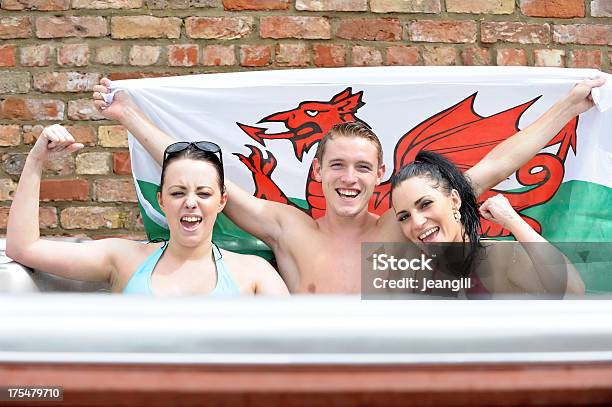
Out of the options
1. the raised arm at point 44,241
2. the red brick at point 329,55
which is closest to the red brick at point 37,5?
the red brick at point 329,55

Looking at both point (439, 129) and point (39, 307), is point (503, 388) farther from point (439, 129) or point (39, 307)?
point (439, 129)

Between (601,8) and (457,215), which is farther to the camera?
(601,8)

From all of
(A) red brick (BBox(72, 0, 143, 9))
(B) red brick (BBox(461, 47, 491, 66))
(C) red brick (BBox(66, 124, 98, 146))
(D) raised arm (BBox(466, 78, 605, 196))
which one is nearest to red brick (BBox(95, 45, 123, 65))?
(A) red brick (BBox(72, 0, 143, 9))

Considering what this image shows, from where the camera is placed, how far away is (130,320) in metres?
0.84

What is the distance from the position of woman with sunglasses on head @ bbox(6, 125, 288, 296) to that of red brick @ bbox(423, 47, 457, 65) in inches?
46.3

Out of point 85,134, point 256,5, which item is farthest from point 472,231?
point 85,134

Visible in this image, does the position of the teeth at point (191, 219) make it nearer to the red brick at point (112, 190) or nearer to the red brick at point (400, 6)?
the red brick at point (112, 190)

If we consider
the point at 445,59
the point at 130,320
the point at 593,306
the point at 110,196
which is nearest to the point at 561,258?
the point at 593,306

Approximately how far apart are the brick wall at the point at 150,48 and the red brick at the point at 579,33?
0.23 feet

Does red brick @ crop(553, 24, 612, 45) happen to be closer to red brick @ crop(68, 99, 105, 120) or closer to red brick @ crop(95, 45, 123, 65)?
red brick @ crop(95, 45, 123, 65)

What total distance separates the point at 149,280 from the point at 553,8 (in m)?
1.85

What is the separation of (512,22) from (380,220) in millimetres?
1220

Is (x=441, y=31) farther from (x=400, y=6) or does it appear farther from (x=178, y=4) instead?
(x=178, y=4)

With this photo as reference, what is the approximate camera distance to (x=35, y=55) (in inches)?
93.1
